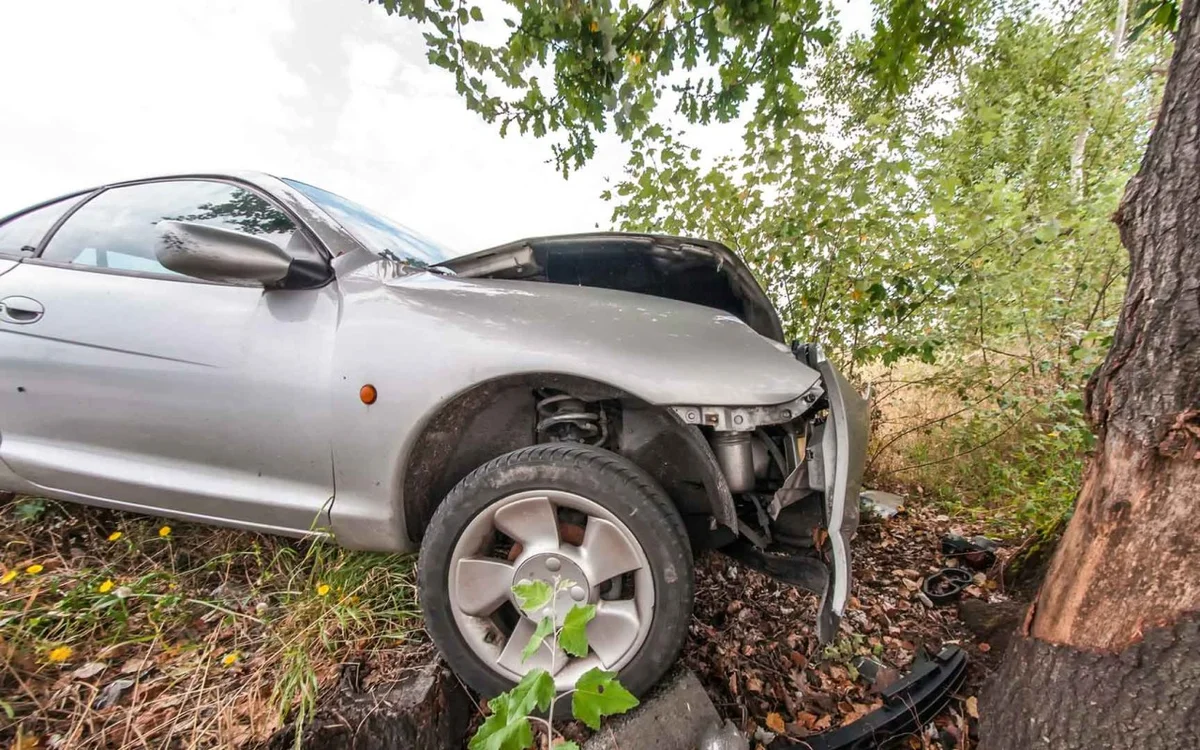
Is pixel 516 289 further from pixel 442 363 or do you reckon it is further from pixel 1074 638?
pixel 1074 638

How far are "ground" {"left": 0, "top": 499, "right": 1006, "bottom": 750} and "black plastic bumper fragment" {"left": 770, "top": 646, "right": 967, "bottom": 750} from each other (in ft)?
0.16

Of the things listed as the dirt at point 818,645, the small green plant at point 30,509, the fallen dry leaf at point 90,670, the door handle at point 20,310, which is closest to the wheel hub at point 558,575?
the dirt at point 818,645

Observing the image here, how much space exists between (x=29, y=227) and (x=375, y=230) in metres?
1.49

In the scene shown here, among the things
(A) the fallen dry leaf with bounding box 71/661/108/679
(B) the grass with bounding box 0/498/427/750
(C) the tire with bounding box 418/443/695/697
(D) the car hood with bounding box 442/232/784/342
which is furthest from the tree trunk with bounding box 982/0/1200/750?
(A) the fallen dry leaf with bounding box 71/661/108/679

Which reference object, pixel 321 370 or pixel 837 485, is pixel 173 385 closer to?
pixel 321 370

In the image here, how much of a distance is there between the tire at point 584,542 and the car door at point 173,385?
0.46 m

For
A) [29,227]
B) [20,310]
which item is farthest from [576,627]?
[29,227]

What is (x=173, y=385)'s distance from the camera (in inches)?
58.6

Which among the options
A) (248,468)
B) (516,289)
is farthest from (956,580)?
(248,468)

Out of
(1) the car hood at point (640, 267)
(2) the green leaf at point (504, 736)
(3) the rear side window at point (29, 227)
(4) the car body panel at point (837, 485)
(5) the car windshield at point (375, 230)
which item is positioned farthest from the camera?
(3) the rear side window at point (29, 227)

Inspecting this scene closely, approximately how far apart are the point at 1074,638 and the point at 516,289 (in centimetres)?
171

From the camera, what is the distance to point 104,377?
5.11 feet

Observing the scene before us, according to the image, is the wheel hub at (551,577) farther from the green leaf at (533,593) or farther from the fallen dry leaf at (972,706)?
the fallen dry leaf at (972,706)

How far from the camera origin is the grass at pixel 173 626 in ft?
4.26
